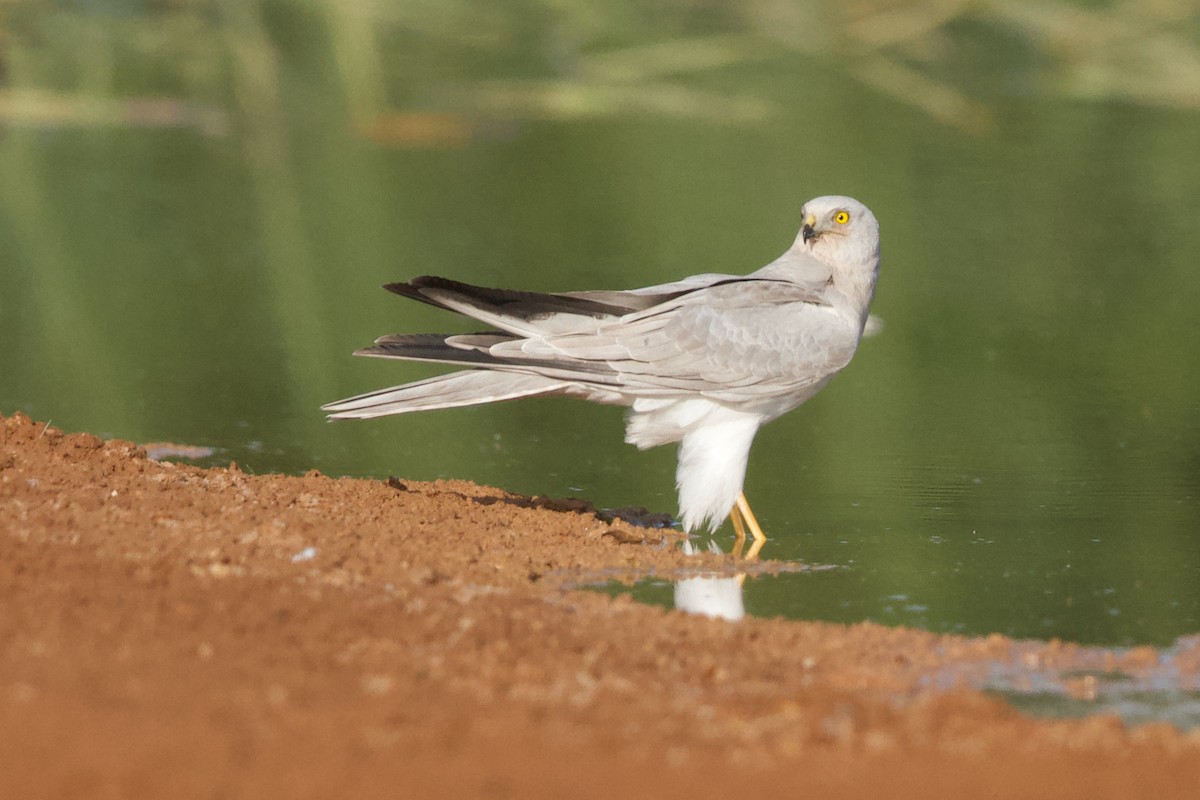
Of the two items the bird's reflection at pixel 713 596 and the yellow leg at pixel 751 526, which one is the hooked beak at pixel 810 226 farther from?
the bird's reflection at pixel 713 596

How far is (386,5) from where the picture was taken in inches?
723

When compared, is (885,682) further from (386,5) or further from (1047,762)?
(386,5)

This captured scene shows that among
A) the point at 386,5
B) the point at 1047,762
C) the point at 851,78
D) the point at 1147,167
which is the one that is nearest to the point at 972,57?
the point at 851,78

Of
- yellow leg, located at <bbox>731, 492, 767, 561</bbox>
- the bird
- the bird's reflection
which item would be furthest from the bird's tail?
the bird's reflection

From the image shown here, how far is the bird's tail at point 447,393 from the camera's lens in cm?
593

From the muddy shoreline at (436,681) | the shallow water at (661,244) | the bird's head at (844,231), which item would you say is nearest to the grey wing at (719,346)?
the bird's head at (844,231)


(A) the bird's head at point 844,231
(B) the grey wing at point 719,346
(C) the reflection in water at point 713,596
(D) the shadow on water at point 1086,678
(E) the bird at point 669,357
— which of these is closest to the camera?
(D) the shadow on water at point 1086,678

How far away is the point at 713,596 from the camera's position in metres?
5.07

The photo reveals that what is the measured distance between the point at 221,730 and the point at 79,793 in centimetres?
32

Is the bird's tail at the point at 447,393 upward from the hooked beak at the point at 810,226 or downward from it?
downward

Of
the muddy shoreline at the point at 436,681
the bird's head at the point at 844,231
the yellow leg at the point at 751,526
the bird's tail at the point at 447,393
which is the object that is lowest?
the yellow leg at the point at 751,526

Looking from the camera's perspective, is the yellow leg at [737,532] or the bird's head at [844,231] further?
the bird's head at [844,231]

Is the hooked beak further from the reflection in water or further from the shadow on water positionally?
the shadow on water

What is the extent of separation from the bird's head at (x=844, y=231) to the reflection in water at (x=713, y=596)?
165 cm
